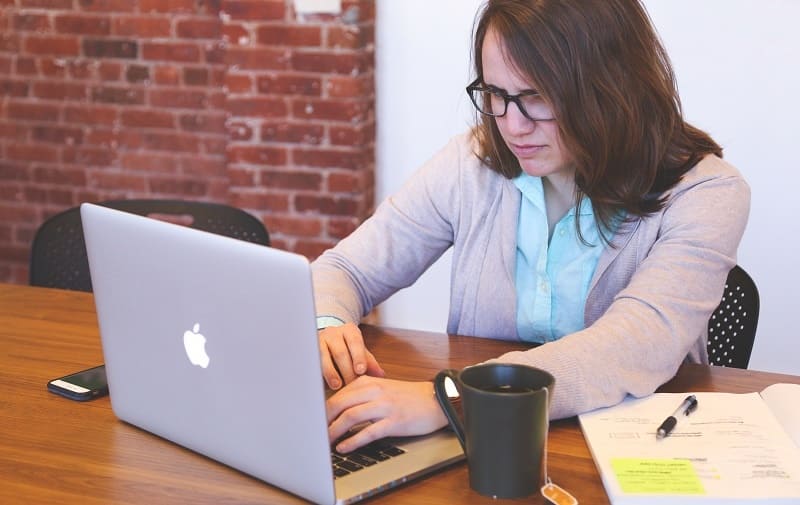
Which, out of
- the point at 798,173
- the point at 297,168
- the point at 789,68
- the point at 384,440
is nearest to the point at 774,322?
the point at 798,173

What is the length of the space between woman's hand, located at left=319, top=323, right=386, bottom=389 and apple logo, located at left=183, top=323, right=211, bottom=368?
0.28 m

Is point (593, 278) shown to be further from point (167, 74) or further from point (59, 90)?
point (59, 90)

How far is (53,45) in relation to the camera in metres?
3.50

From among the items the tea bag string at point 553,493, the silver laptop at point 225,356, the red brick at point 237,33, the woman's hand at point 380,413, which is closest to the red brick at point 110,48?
the red brick at point 237,33

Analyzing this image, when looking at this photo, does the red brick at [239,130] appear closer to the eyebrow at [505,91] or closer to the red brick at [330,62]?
the red brick at [330,62]

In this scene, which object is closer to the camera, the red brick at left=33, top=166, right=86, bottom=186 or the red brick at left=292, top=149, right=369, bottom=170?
the red brick at left=292, top=149, right=369, bottom=170

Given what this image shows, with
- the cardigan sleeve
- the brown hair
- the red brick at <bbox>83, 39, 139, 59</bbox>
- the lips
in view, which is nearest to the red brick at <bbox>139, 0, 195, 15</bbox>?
the red brick at <bbox>83, 39, 139, 59</bbox>

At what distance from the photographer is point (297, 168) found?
3.20 m

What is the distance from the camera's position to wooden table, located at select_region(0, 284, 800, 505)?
121cm

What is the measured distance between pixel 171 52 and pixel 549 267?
197 cm

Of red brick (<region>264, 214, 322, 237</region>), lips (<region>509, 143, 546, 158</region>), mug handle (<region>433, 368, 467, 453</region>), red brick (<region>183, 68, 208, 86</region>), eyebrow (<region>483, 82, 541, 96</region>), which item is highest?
eyebrow (<region>483, 82, 541, 96</region>)

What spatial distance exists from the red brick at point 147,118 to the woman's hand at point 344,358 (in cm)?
206

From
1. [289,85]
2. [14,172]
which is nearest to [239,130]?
[289,85]

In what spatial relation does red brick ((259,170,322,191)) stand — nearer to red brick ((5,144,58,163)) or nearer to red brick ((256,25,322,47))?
red brick ((256,25,322,47))
